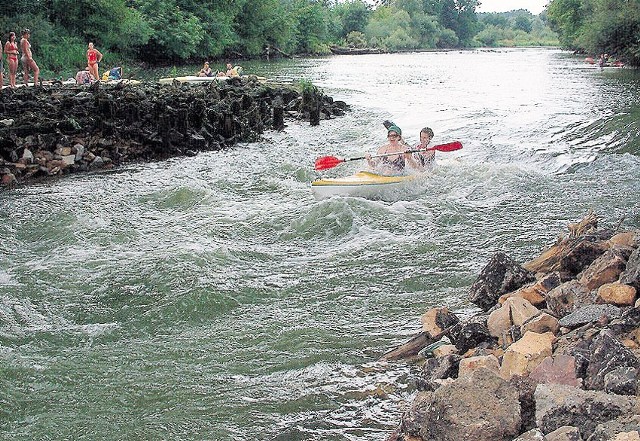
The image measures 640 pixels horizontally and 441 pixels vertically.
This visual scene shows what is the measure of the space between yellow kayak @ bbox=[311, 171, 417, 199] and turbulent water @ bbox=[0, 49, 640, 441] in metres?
0.32

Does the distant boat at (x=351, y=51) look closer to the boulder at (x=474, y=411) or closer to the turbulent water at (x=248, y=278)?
the turbulent water at (x=248, y=278)

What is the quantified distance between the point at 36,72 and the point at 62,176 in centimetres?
594

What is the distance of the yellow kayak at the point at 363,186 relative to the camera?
10102mm

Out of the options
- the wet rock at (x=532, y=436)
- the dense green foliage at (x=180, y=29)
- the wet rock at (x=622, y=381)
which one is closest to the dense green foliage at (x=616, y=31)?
the dense green foliage at (x=180, y=29)

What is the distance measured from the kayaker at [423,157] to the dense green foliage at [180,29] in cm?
2450

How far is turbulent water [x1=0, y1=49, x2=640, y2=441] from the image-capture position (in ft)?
15.8

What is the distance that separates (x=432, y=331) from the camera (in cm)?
538

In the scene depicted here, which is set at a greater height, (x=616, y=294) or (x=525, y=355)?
(x=616, y=294)

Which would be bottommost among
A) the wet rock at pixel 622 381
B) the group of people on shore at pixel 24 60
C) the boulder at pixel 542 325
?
the boulder at pixel 542 325

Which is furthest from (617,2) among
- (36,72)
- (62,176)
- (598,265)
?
(598,265)

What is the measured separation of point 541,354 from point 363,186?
6.10 m

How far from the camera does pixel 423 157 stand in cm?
1140

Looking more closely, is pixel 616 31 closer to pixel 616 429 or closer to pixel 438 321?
pixel 438 321

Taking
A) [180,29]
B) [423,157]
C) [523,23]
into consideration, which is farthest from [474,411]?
[523,23]
